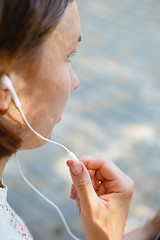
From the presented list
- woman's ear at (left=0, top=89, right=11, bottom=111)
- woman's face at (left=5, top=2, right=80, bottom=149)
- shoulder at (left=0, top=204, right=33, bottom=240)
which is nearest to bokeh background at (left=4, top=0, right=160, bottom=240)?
shoulder at (left=0, top=204, right=33, bottom=240)

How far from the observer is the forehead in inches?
36.5

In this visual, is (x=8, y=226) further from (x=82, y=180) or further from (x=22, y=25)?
(x=22, y=25)

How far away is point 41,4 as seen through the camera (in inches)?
32.6

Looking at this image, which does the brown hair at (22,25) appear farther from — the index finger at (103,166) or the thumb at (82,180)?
the index finger at (103,166)

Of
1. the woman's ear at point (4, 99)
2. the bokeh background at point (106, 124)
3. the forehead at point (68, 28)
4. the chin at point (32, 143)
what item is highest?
the forehead at point (68, 28)

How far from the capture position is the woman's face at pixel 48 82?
905 millimetres

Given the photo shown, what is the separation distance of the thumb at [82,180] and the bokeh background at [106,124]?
33.5 inches

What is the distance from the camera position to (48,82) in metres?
0.94

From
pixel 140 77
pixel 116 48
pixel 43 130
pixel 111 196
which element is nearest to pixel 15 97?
pixel 43 130

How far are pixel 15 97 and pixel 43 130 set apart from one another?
0.15 meters

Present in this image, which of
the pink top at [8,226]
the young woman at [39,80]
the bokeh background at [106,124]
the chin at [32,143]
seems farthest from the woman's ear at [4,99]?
the bokeh background at [106,124]

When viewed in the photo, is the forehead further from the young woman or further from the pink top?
the pink top

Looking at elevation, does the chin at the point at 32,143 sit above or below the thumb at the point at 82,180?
above

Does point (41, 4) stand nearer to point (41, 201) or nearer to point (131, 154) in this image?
point (41, 201)
